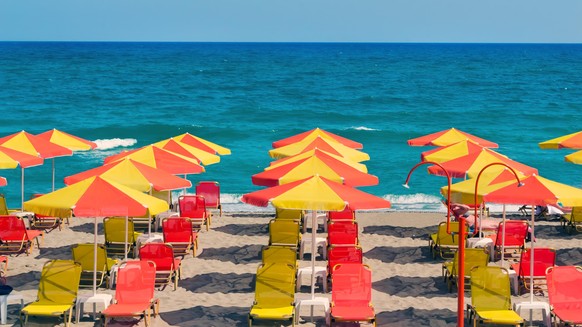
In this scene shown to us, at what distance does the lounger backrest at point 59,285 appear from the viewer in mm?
11281

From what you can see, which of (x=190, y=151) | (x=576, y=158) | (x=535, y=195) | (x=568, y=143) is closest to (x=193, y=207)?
(x=190, y=151)

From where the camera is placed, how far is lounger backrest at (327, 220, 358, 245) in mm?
14367

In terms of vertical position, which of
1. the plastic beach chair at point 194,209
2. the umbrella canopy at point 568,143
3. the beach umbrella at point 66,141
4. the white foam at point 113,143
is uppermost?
the white foam at point 113,143

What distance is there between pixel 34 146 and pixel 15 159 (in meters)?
1.90

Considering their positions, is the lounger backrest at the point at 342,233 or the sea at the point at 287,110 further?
the sea at the point at 287,110

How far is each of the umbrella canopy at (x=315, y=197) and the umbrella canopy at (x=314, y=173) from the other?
1.80m

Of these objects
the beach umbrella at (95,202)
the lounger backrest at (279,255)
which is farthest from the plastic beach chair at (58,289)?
the lounger backrest at (279,255)

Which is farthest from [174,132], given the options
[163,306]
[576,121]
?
[163,306]

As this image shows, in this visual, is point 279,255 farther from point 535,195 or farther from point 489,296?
point 535,195

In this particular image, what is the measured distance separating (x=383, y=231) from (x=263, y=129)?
102ft

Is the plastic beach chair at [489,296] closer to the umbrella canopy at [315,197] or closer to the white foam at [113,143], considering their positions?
the umbrella canopy at [315,197]

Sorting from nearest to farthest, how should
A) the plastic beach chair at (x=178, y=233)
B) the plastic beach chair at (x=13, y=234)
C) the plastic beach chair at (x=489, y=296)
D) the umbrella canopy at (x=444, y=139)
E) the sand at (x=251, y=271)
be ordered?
the plastic beach chair at (x=489, y=296), the sand at (x=251, y=271), the plastic beach chair at (x=13, y=234), the plastic beach chair at (x=178, y=233), the umbrella canopy at (x=444, y=139)

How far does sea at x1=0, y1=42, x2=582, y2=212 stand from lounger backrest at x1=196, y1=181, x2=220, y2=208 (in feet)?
16.6

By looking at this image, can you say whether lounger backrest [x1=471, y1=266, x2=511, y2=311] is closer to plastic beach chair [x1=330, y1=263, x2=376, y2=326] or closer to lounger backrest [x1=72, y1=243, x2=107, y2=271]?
plastic beach chair [x1=330, y1=263, x2=376, y2=326]
